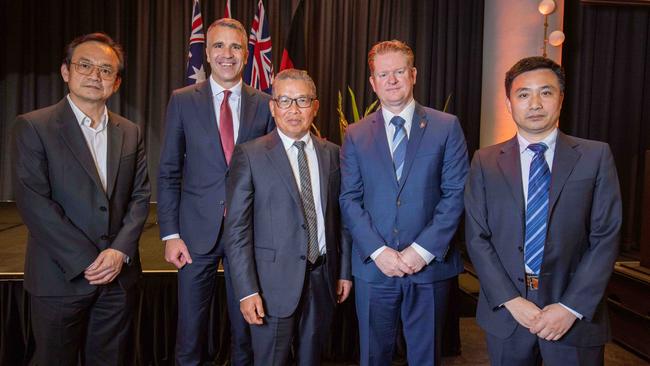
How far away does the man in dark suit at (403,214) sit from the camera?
77.8 inches

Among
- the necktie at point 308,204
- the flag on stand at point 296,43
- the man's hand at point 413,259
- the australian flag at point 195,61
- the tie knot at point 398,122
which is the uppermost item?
the flag on stand at point 296,43

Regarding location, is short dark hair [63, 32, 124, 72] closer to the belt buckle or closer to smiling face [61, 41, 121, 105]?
smiling face [61, 41, 121, 105]

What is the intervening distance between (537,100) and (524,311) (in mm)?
716

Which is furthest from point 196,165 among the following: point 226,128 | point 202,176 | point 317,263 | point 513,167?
point 513,167

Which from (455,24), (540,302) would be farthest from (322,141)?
(455,24)

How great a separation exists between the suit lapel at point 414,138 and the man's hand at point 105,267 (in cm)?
111

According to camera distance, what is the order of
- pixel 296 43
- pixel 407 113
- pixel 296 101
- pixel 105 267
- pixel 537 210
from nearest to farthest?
pixel 537 210, pixel 105 267, pixel 296 101, pixel 407 113, pixel 296 43

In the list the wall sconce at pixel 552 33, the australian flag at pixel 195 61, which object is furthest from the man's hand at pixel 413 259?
the wall sconce at pixel 552 33

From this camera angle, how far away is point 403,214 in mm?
2002

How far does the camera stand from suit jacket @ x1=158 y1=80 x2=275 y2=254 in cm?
218

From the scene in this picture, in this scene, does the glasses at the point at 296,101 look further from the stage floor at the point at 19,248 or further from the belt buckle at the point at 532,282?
the stage floor at the point at 19,248

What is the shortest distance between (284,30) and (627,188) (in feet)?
13.3

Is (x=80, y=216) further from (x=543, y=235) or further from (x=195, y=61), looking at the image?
(x=195, y=61)

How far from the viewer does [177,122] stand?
7.36ft
